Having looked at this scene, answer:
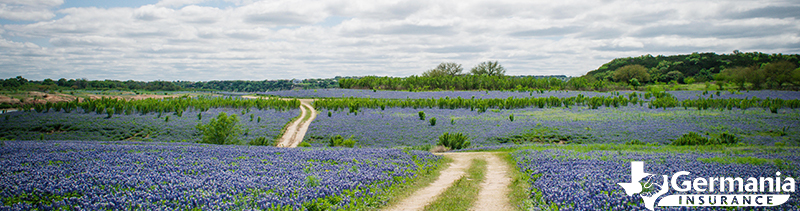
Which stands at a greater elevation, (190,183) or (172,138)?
(190,183)

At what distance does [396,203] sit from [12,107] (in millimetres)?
55105

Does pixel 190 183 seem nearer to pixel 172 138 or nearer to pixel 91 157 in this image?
pixel 91 157

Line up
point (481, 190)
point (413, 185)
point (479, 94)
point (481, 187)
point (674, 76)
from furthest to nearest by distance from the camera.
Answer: point (674, 76) → point (479, 94) → point (413, 185) → point (481, 187) → point (481, 190)

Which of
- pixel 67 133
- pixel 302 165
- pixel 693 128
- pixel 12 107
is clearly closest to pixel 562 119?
pixel 693 128

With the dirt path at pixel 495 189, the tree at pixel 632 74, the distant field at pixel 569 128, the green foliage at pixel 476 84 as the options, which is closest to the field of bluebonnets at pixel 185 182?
the dirt path at pixel 495 189

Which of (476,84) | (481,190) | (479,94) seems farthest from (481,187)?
(476,84)

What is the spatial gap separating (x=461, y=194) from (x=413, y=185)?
1.75 meters

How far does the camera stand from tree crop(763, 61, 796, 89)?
55.0 metres

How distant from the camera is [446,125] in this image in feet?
117

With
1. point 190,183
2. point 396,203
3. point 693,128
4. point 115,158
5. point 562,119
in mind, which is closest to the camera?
point 190,183

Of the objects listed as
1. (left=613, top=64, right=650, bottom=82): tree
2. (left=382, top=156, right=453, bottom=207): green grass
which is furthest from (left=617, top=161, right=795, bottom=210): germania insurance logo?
(left=613, top=64, right=650, bottom=82): tree

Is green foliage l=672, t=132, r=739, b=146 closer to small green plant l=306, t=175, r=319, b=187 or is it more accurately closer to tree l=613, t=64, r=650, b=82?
small green plant l=306, t=175, r=319, b=187

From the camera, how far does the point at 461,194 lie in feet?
31.7

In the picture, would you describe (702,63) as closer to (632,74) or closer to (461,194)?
(632,74)
